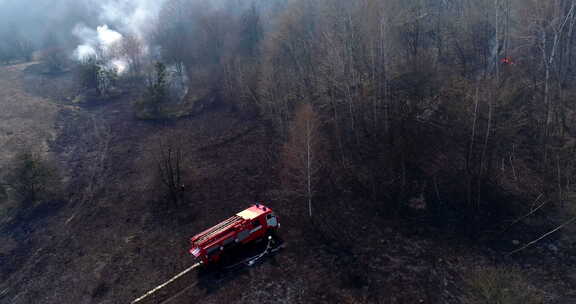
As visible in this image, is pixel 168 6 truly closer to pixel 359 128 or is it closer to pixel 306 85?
pixel 306 85

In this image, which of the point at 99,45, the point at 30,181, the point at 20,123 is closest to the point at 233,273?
the point at 30,181

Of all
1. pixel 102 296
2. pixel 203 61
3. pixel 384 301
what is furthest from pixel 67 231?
pixel 203 61

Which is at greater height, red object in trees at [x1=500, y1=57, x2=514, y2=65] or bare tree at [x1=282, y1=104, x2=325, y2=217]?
red object in trees at [x1=500, y1=57, x2=514, y2=65]

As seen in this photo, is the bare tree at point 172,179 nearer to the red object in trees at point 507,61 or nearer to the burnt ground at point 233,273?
the burnt ground at point 233,273

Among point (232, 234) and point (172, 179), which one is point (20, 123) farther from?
point (232, 234)

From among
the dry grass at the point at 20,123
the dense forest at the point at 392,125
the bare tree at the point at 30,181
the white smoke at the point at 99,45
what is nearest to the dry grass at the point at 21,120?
the dry grass at the point at 20,123

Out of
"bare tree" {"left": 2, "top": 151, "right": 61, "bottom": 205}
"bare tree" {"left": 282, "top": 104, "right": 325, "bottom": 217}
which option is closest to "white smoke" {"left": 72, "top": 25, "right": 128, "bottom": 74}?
"bare tree" {"left": 2, "top": 151, "right": 61, "bottom": 205}

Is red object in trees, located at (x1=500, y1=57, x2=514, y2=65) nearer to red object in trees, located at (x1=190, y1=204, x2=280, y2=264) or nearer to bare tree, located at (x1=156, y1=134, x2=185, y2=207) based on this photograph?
red object in trees, located at (x1=190, y1=204, x2=280, y2=264)
